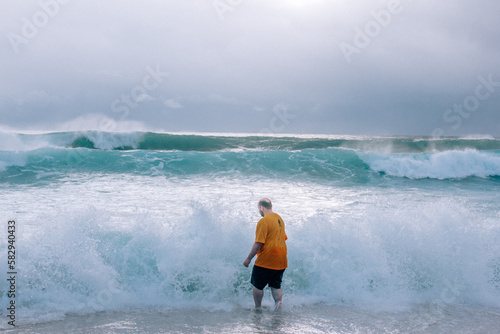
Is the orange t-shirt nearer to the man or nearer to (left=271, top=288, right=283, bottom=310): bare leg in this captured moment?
the man

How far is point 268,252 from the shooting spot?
4508 millimetres

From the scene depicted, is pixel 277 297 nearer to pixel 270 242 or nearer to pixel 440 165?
pixel 270 242

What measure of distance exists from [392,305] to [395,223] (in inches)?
74.7

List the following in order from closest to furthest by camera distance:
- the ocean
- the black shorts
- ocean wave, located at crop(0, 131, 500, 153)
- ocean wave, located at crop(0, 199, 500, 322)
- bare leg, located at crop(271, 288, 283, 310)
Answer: the ocean
the black shorts
bare leg, located at crop(271, 288, 283, 310)
ocean wave, located at crop(0, 199, 500, 322)
ocean wave, located at crop(0, 131, 500, 153)

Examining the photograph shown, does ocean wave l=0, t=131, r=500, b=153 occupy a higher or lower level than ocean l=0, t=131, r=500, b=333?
higher

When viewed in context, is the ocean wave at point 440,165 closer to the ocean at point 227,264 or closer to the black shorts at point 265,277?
the ocean at point 227,264

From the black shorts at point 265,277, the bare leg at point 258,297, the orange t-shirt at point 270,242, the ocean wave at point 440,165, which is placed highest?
the ocean wave at point 440,165

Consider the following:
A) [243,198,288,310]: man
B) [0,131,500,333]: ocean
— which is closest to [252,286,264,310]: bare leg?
[243,198,288,310]: man

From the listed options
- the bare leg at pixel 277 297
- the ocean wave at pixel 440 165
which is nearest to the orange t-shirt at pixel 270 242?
the bare leg at pixel 277 297

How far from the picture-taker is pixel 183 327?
4.08 metres

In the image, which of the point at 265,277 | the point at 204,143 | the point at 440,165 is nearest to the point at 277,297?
the point at 265,277

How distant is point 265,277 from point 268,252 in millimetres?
362

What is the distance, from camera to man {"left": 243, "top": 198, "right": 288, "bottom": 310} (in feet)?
14.6

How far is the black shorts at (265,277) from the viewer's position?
4.57 m
